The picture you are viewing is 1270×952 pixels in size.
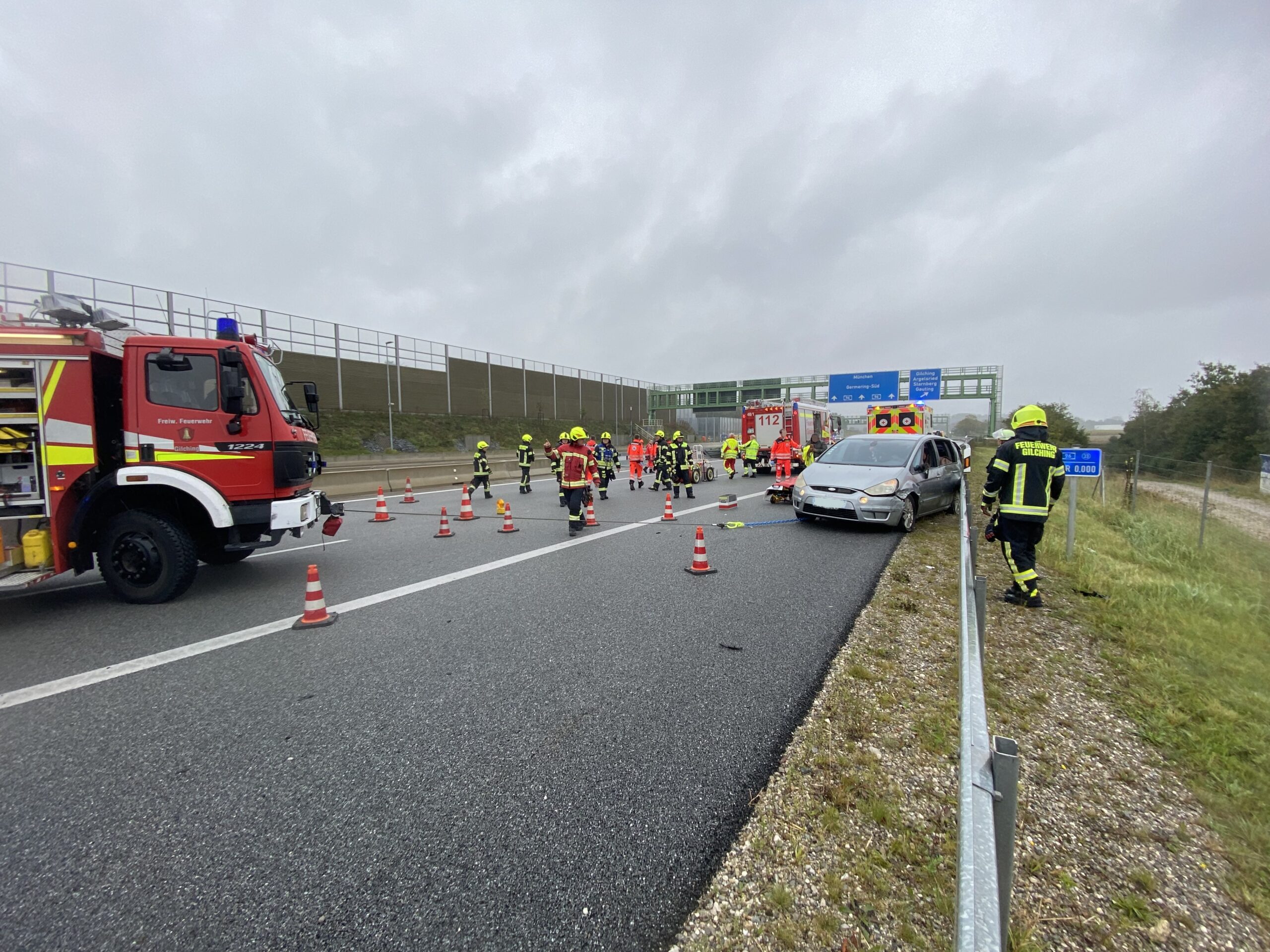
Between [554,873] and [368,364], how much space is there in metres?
39.5

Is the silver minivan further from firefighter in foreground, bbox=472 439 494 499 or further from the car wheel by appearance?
firefighter in foreground, bbox=472 439 494 499

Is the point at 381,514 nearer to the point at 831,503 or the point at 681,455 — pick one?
the point at 681,455

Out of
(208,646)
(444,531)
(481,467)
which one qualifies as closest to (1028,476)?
(208,646)

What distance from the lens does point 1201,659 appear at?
167 inches

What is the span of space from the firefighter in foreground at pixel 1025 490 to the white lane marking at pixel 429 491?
1119 centimetres

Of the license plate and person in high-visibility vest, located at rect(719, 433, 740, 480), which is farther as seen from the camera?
person in high-visibility vest, located at rect(719, 433, 740, 480)

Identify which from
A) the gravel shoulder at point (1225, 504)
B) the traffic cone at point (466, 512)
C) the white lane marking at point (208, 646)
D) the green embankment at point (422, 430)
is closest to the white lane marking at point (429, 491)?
the traffic cone at point (466, 512)

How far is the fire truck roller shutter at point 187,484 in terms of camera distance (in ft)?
17.8

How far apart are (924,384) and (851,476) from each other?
115ft

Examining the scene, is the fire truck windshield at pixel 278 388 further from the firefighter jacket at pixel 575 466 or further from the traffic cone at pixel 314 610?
the firefighter jacket at pixel 575 466

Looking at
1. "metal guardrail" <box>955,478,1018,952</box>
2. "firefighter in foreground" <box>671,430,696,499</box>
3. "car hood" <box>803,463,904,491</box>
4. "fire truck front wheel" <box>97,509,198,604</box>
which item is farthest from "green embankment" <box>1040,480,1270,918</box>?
"fire truck front wheel" <box>97,509,198,604</box>

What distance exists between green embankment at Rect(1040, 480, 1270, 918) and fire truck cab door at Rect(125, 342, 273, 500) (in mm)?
7639

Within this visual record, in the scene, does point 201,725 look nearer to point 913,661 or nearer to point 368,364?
point 913,661

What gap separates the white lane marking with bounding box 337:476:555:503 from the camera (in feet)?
50.1
